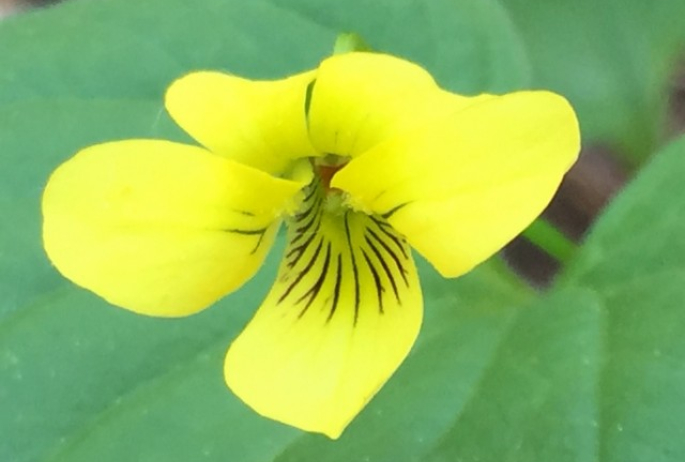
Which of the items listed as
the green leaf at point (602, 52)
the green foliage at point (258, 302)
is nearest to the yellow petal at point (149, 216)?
the green foliage at point (258, 302)

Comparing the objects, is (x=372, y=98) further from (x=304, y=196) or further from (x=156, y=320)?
(x=156, y=320)

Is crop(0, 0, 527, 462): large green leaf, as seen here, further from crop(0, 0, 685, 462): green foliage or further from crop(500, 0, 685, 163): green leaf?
crop(500, 0, 685, 163): green leaf

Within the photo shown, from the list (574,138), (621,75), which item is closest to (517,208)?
(574,138)

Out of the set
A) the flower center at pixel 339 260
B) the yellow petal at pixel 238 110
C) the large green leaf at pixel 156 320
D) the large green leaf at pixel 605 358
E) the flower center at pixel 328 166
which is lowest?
the large green leaf at pixel 156 320

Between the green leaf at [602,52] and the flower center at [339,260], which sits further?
the green leaf at [602,52]

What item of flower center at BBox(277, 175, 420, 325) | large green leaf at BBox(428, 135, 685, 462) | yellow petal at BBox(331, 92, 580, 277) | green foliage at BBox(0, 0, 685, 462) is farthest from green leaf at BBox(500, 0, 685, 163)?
yellow petal at BBox(331, 92, 580, 277)

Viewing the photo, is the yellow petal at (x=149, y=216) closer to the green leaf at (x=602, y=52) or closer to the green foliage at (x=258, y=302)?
the green foliage at (x=258, y=302)

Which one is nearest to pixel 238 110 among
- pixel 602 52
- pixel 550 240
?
pixel 550 240
